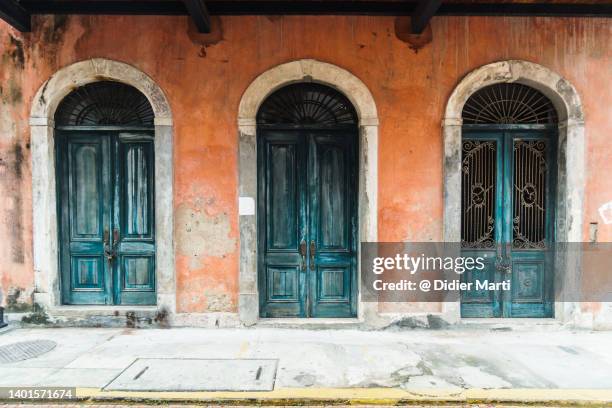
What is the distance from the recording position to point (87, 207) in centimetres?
593

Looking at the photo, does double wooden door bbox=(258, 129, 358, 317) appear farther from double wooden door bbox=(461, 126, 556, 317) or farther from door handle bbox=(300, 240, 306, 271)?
double wooden door bbox=(461, 126, 556, 317)

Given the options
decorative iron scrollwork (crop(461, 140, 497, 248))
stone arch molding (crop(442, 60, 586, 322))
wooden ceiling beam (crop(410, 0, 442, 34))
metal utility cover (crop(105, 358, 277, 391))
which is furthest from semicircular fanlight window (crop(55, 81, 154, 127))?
decorative iron scrollwork (crop(461, 140, 497, 248))

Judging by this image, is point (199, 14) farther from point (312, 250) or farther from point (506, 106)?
point (506, 106)

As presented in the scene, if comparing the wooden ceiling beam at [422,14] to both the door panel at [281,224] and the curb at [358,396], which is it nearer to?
the door panel at [281,224]

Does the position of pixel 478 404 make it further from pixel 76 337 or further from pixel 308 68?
pixel 76 337

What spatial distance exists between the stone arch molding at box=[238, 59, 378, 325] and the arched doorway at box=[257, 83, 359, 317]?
232mm

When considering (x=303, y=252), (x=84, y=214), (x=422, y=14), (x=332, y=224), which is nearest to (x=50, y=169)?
(x=84, y=214)

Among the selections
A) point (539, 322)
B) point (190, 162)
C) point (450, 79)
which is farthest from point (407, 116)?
point (539, 322)

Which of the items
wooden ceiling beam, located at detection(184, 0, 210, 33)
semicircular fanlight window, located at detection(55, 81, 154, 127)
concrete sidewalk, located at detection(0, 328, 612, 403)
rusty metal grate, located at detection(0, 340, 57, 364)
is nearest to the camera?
concrete sidewalk, located at detection(0, 328, 612, 403)

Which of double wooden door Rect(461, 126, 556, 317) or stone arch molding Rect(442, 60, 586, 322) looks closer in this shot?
stone arch molding Rect(442, 60, 586, 322)

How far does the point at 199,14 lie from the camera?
5145 mm

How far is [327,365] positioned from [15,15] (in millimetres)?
5954

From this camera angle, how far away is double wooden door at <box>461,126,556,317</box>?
585 cm

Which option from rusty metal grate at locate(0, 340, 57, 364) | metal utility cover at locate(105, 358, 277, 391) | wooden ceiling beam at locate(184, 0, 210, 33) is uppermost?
wooden ceiling beam at locate(184, 0, 210, 33)
